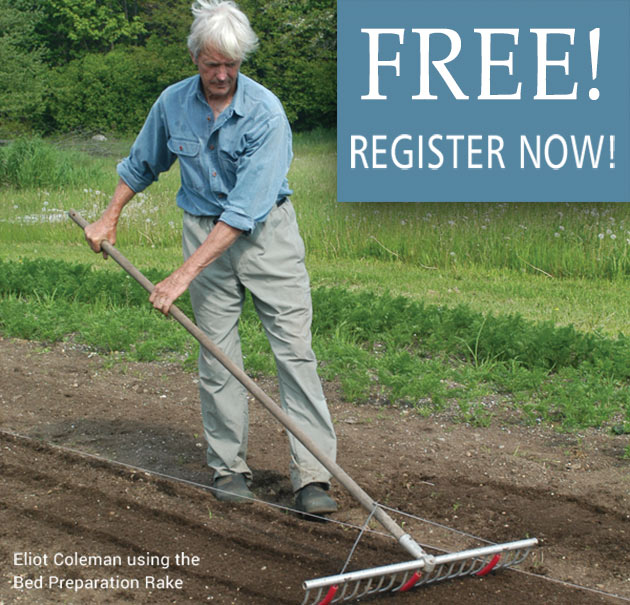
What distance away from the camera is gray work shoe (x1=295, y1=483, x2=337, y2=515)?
423 cm

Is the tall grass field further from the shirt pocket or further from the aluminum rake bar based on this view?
the shirt pocket

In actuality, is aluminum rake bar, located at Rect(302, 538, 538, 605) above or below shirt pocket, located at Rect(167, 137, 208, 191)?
below

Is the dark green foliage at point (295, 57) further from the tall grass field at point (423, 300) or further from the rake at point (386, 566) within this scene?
the rake at point (386, 566)

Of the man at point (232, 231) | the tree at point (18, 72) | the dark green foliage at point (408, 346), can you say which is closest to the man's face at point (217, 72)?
the man at point (232, 231)

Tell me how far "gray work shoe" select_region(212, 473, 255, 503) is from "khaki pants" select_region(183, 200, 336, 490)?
208 millimetres

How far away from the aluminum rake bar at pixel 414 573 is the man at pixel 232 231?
589 millimetres

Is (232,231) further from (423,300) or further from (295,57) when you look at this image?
(295,57)

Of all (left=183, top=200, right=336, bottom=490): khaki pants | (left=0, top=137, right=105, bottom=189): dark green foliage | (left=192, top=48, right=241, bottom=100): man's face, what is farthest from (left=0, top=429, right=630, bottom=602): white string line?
(left=0, top=137, right=105, bottom=189): dark green foliage

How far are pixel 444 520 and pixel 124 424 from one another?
196 centimetres

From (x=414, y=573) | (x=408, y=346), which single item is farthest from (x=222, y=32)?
(x=408, y=346)

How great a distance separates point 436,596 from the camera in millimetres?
3635

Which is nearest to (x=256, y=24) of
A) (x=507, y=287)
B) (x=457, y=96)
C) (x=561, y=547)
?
(x=457, y=96)

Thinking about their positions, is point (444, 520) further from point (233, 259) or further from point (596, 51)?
point (596, 51)

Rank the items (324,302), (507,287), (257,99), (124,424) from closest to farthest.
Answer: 1. (257,99)
2. (124,424)
3. (324,302)
4. (507,287)
